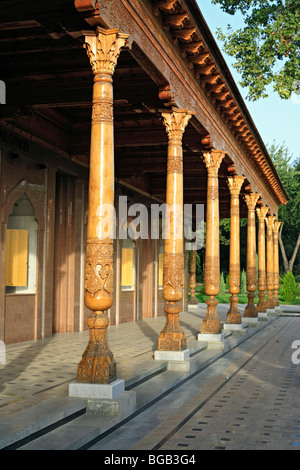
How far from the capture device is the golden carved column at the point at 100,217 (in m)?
6.05

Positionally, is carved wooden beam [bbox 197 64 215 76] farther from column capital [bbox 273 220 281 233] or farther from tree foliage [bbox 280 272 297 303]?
tree foliage [bbox 280 272 297 303]

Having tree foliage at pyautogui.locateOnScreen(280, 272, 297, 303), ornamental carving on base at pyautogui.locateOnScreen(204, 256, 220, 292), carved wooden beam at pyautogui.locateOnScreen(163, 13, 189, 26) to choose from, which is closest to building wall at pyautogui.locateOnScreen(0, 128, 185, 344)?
ornamental carving on base at pyautogui.locateOnScreen(204, 256, 220, 292)

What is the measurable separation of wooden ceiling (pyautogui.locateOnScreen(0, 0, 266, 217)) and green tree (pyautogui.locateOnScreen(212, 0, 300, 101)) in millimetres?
2873

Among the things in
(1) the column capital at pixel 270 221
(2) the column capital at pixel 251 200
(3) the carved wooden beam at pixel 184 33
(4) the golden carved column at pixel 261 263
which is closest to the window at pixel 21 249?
(3) the carved wooden beam at pixel 184 33

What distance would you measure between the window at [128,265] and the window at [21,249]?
565cm

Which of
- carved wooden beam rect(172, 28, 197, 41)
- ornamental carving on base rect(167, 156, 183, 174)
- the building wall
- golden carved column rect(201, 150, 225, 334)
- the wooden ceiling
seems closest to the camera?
the wooden ceiling

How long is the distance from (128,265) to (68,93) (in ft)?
29.5

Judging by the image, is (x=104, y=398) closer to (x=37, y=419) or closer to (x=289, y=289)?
(x=37, y=419)

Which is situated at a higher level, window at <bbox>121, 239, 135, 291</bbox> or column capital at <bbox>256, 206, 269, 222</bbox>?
column capital at <bbox>256, 206, 269, 222</bbox>

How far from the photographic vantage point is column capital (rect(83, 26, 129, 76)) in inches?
251

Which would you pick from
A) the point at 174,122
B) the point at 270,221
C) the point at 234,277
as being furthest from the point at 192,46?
the point at 270,221

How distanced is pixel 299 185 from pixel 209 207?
32596 millimetres

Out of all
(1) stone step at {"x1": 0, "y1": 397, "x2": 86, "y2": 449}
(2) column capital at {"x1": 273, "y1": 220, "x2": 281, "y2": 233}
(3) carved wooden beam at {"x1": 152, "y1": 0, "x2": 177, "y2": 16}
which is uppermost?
(3) carved wooden beam at {"x1": 152, "y1": 0, "x2": 177, "y2": 16}

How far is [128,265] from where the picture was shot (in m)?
18.0
